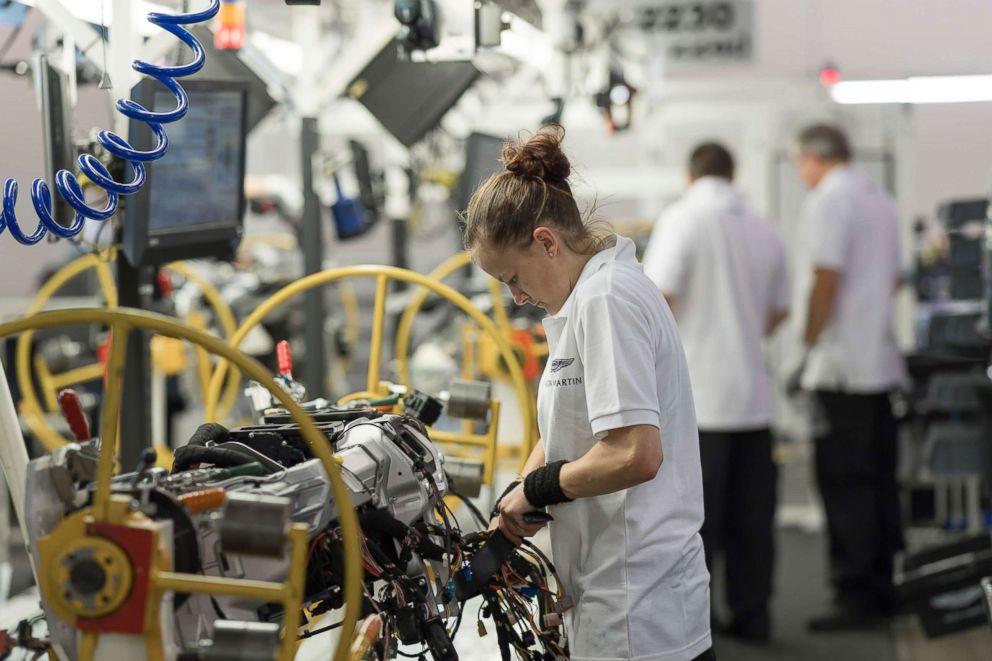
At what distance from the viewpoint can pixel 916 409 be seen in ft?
21.5

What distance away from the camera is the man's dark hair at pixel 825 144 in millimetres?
5230

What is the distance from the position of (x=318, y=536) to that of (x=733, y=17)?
8.56 m

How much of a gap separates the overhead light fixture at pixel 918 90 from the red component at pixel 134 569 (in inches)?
313

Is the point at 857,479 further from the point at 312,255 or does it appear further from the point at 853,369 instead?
the point at 312,255

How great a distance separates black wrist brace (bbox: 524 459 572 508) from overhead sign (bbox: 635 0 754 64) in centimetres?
753

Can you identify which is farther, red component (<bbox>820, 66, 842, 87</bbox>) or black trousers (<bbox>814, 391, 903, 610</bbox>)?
red component (<bbox>820, 66, 842, 87</bbox>)

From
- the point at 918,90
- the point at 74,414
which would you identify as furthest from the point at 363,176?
the point at 918,90

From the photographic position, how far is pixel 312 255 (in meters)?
4.51

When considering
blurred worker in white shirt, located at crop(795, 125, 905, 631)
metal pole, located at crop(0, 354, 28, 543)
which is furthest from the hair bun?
blurred worker in white shirt, located at crop(795, 125, 905, 631)

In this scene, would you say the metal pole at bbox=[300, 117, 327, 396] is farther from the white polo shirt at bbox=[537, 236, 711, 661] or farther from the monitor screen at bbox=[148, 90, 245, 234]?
the white polo shirt at bbox=[537, 236, 711, 661]

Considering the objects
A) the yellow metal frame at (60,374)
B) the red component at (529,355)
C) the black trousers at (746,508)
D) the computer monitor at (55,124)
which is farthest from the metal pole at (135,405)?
the black trousers at (746,508)

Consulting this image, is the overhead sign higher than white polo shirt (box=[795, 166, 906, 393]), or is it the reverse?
the overhead sign

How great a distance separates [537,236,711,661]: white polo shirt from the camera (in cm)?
218

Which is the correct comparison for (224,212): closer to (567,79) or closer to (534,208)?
(534,208)
